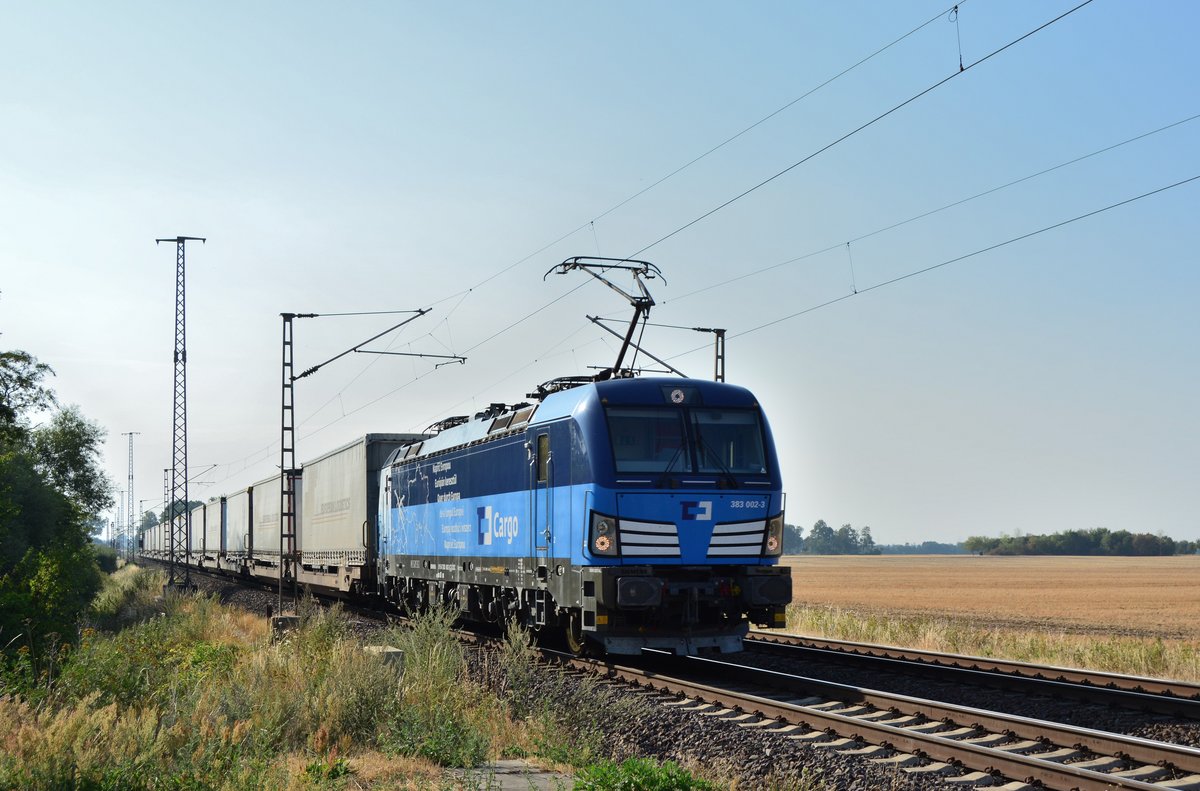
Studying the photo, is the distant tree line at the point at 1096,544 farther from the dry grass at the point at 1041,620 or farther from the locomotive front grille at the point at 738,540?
the locomotive front grille at the point at 738,540

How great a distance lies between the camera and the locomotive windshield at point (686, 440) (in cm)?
1509

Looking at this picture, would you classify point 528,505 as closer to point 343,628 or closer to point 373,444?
point 343,628

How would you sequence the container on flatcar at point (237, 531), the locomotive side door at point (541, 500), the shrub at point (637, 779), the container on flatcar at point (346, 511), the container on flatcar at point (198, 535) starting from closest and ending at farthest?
the shrub at point (637, 779)
the locomotive side door at point (541, 500)
the container on flatcar at point (346, 511)
the container on flatcar at point (237, 531)
the container on flatcar at point (198, 535)

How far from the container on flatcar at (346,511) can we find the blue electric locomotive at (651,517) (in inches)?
376

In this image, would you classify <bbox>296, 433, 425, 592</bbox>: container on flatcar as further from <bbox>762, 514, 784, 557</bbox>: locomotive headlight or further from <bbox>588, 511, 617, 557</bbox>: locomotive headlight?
<bbox>762, 514, 784, 557</bbox>: locomotive headlight

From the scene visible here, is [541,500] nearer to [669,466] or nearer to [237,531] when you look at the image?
[669,466]

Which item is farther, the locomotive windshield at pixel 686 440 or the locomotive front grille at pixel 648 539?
the locomotive windshield at pixel 686 440

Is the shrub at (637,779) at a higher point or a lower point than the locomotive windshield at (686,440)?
lower

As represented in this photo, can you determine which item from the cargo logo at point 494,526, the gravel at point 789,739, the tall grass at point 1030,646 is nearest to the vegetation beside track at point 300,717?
the gravel at point 789,739

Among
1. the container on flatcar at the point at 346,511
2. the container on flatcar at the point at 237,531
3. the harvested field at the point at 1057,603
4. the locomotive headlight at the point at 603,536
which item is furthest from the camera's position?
the container on flatcar at the point at 237,531

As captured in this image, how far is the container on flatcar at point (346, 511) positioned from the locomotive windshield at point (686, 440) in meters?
10.9

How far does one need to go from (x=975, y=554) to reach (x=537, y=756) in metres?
194

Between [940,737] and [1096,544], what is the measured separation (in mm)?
174264

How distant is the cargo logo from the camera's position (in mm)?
17875
